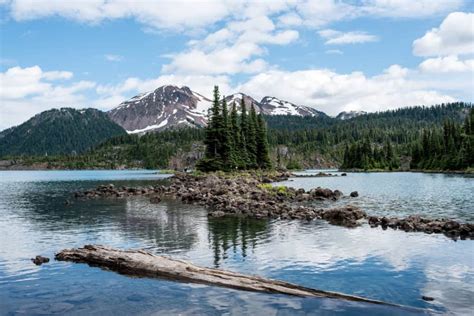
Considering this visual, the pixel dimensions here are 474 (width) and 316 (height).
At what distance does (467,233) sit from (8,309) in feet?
97.7

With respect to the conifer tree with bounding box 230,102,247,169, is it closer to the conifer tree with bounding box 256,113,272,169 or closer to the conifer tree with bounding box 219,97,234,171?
the conifer tree with bounding box 219,97,234,171

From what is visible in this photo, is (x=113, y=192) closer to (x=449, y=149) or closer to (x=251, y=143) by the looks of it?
(x=251, y=143)

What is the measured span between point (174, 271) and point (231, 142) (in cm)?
8808

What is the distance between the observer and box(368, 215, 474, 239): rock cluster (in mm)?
32812

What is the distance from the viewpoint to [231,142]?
109125 mm

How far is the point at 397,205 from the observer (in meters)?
51.7

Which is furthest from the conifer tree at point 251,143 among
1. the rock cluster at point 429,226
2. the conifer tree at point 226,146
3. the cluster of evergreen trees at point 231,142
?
the rock cluster at point 429,226

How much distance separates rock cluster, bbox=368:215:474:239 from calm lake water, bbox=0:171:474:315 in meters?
1.68

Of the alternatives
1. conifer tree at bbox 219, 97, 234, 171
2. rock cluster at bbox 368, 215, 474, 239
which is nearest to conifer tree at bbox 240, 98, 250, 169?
conifer tree at bbox 219, 97, 234, 171

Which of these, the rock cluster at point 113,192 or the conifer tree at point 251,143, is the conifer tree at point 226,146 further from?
the rock cluster at point 113,192

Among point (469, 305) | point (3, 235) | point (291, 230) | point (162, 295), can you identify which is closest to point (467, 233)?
point (291, 230)

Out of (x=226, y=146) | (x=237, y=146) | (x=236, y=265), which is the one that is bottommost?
(x=236, y=265)

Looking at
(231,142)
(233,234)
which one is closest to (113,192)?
(231,142)

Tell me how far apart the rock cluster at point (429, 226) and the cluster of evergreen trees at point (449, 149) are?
124 meters
